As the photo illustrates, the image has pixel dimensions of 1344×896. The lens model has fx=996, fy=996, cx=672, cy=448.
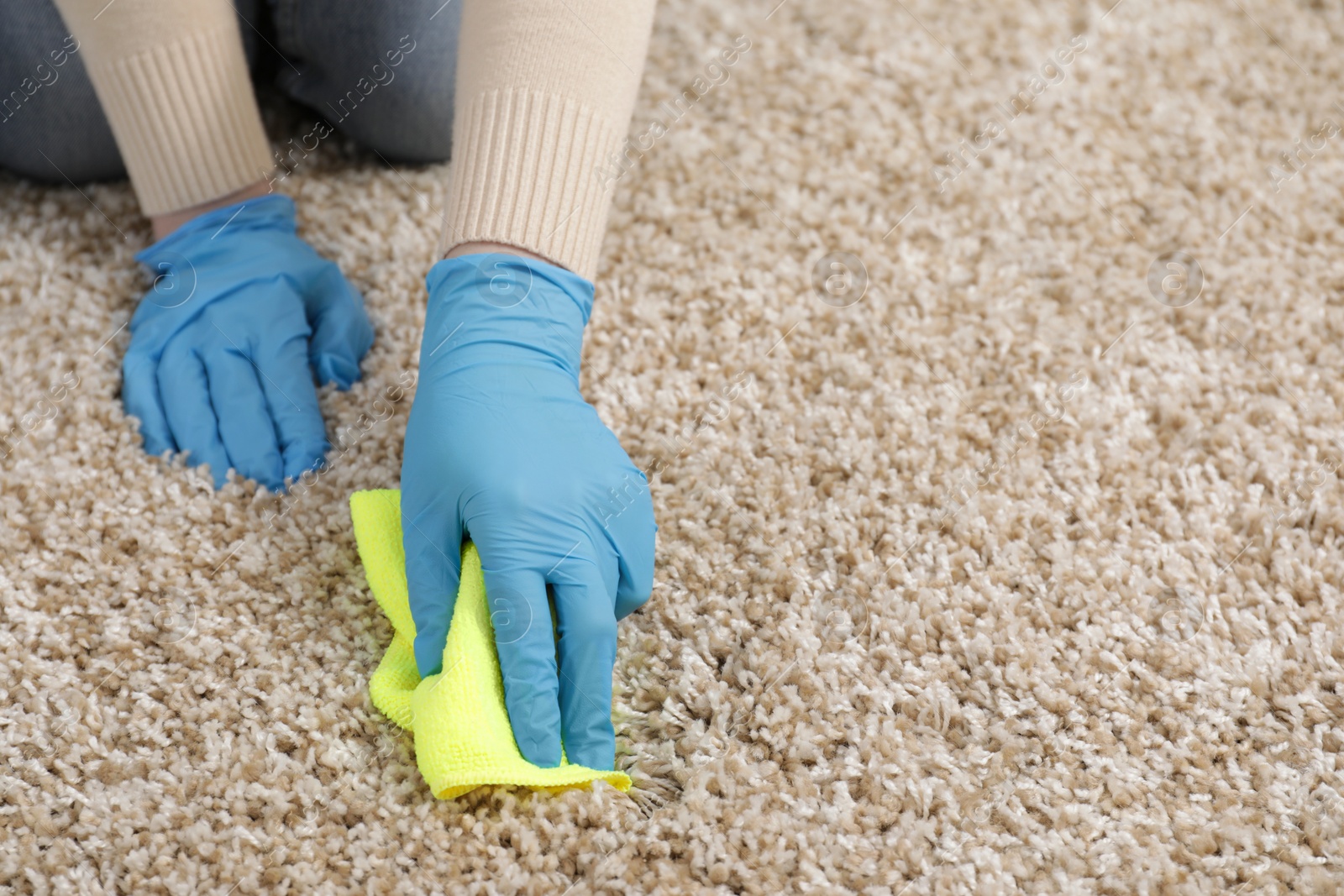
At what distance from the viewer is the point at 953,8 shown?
1621mm

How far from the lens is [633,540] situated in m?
0.93

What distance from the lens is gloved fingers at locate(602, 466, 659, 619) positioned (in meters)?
0.92

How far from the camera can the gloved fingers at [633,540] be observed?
92cm

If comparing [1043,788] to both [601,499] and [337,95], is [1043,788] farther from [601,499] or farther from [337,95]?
[337,95]

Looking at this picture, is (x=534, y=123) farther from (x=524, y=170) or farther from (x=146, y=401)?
(x=146, y=401)

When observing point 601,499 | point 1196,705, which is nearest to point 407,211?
point 601,499

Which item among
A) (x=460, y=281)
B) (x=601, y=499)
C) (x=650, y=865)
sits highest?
(x=460, y=281)

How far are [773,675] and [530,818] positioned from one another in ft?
0.84

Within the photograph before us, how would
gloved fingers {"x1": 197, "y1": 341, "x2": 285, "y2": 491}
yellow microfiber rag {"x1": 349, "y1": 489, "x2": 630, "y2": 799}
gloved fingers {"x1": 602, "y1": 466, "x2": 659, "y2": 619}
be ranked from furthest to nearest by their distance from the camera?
gloved fingers {"x1": 197, "y1": 341, "x2": 285, "y2": 491}, gloved fingers {"x1": 602, "y1": 466, "x2": 659, "y2": 619}, yellow microfiber rag {"x1": 349, "y1": 489, "x2": 630, "y2": 799}

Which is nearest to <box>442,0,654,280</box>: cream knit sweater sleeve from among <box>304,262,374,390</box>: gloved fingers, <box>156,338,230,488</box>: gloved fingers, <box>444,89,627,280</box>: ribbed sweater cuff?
<box>444,89,627,280</box>: ribbed sweater cuff

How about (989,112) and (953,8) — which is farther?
(953,8)

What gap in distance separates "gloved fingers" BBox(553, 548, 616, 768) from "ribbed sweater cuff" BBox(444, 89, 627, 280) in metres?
0.35

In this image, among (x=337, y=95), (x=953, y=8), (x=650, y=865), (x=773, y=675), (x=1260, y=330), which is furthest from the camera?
(x=953, y=8)

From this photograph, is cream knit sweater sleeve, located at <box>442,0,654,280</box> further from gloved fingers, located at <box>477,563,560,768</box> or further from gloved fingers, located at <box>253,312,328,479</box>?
gloved fingers, located at <box>477,563,560,768</box>
